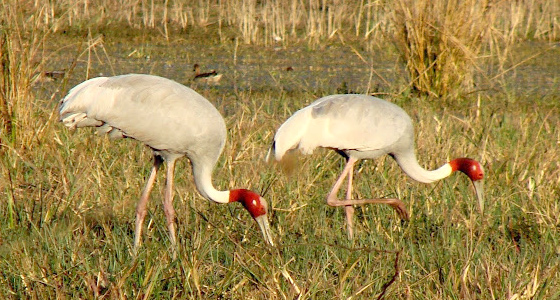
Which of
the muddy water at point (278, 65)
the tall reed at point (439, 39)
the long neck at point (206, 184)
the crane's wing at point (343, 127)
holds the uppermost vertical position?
the crane's wing at point (343, 127)

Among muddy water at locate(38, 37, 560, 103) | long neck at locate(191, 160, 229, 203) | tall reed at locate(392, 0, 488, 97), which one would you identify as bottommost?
muddy water at locate(38, 37, 560, 103)

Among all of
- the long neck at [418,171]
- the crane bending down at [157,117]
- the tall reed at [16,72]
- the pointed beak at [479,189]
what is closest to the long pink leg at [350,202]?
the long neck at [418,171]

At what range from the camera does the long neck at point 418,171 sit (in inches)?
194

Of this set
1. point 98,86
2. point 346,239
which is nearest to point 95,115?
point 98,86

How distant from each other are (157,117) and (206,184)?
411 millimetres

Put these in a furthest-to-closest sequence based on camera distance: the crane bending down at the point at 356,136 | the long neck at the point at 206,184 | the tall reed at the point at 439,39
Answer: the tall reed at the point at 439,39 < the crane bending down at the point at 356,136 < the long neck at the point at 206,184

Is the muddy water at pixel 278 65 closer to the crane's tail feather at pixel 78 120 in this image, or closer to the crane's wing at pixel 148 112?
the crane's wing at pixel 148 112

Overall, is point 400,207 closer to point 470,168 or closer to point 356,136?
point 356,136

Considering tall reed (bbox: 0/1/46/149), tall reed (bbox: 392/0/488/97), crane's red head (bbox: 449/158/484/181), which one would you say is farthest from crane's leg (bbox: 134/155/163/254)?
tall reed (bbox: 392/0/488/97)

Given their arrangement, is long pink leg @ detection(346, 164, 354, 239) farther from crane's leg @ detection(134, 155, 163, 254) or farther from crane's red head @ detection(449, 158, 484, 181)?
crane's leg @ detection(134, 155, 163, 254)

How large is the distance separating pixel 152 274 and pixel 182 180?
198 centimetres

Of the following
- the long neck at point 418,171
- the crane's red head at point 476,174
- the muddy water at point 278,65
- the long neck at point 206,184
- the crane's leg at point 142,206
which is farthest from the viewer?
the muddy water at point 278,65

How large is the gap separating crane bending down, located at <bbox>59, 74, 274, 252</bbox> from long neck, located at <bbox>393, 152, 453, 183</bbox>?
3.44 ft

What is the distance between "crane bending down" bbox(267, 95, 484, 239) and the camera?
181 inches
